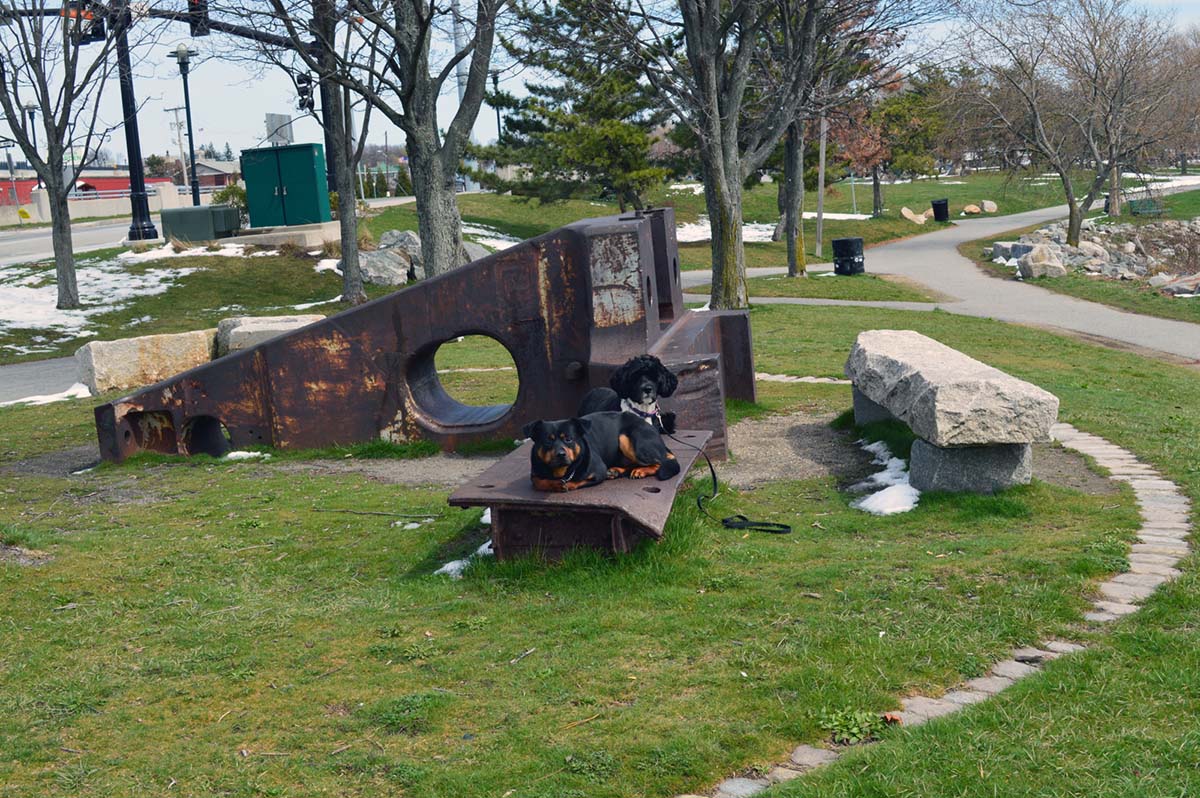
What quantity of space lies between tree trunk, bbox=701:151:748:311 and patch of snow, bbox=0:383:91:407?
10.7m

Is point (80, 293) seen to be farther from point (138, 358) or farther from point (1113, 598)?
point (1113, 598)

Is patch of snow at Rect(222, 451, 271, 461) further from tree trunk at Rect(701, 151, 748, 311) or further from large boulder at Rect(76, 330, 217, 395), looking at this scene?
tree trunk at Rect(701, 151, 748, 311)

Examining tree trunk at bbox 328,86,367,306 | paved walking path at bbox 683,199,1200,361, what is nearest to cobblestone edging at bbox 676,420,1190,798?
paved walking path at bbox 683,199,1200,361

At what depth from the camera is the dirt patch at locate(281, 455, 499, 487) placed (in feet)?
32.6

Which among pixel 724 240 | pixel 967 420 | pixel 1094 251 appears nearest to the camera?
pixel 967 420

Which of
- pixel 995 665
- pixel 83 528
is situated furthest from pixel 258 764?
pixel 83 528

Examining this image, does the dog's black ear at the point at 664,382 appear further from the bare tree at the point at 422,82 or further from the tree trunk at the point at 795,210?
the tree trunk at the point at 795,210

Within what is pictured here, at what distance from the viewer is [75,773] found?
448 cm

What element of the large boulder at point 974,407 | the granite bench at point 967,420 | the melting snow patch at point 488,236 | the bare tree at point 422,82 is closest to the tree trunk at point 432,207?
→ the bare tree at point 422,82

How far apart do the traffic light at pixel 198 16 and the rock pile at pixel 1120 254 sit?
21.2 meters

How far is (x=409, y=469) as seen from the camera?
412 inches

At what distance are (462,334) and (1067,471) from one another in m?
5.55

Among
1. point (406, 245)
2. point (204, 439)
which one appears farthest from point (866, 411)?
point (406, 245)

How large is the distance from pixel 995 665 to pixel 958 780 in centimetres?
118
